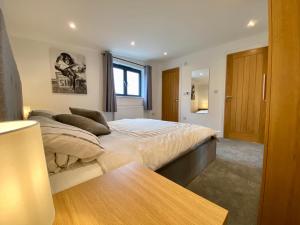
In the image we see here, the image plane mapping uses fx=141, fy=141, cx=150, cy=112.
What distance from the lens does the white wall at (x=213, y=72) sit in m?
3.25

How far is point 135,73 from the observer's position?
4.71 metres

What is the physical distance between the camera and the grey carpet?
4.09 ft

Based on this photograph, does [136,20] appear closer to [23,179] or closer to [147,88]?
[147,88]

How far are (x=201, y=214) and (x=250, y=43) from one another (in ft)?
12.6

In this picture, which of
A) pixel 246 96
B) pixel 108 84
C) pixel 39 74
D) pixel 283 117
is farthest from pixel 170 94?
pixel 283 117

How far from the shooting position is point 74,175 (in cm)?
80

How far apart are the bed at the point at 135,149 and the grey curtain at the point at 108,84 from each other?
234 centimetres

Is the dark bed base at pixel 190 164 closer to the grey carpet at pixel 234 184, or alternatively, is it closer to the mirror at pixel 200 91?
the grey carpet at pixel 234 184

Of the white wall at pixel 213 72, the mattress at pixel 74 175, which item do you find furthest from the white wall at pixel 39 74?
the mattress at pixel 74 175

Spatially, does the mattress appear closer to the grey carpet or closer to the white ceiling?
the grey carpet

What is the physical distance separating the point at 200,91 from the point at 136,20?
2.50 m

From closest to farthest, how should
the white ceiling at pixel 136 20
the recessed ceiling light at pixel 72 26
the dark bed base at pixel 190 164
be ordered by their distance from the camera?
the dark bed base at pixel 190 164 < the white ceiling at pixel 136 20 < the recessed ceiling light at pixel 72 26

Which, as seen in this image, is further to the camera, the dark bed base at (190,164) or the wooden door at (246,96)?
the wooden door at (246,96)

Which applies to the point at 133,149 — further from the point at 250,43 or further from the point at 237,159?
the point at 250,43
